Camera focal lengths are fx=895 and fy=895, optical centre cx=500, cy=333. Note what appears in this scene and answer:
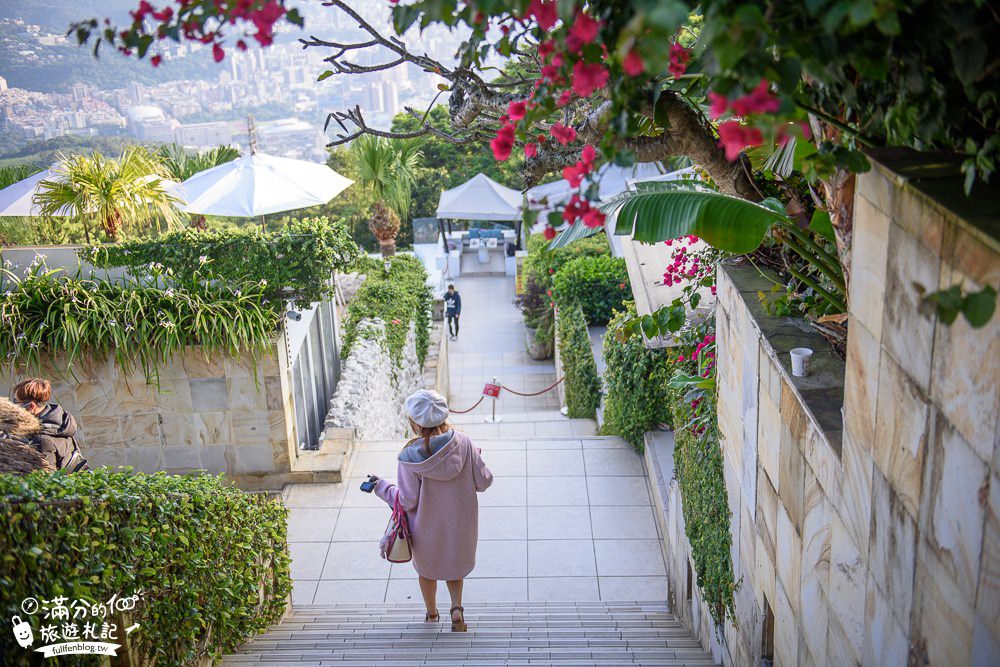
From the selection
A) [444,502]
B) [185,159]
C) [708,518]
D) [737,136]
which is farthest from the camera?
[185,159]

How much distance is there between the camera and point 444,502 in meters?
5.72

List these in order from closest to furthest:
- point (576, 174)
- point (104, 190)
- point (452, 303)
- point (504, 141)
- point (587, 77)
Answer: point (587, 77) → point (576, 174) → point (504, 141) → point (104, 190) → point (452, 303)

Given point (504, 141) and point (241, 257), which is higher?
point (504, 141)

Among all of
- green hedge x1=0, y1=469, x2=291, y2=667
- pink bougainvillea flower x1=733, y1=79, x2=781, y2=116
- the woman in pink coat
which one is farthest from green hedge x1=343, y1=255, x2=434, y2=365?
pink bougainvillea flower x1=733, y1=79, x2=781, y2=116

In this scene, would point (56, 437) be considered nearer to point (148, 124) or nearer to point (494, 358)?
point (494, 358)

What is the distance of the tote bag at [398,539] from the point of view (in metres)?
5.84

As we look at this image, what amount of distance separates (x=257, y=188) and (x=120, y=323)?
3997 millimetres

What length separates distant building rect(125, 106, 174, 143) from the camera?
92.6 ft

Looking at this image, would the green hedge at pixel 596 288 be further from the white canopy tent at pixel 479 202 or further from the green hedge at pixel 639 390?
the white canopy tent at pixel 479 202

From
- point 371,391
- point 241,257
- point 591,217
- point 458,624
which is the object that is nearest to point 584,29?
point 591,217

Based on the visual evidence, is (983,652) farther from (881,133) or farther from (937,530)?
(881,133)

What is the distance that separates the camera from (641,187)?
4.61 m

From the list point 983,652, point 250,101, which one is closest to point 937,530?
point 983,652

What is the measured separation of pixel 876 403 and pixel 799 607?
1.30 metres
